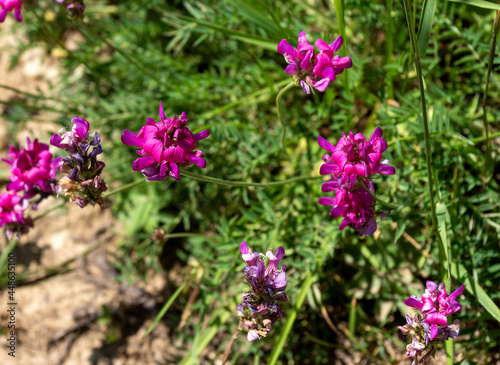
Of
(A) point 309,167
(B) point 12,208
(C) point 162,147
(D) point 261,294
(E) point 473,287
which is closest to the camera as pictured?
(C) point 162,147

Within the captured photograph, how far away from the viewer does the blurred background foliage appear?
2039 mm

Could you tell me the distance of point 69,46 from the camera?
153 inches

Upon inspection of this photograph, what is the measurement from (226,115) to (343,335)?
145cm

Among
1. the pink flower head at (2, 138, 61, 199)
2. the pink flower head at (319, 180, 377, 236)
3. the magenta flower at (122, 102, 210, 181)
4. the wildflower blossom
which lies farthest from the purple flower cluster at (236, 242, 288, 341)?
the wildflower blossom

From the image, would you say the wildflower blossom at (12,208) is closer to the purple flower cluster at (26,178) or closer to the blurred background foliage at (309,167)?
the purple flower cluster at (26,178)

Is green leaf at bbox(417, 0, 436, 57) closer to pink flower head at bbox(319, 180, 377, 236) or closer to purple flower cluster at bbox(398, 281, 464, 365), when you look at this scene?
pink flower head at bbox(319, 180, 377, 236)

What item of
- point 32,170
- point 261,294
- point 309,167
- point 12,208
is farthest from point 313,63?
point 12,208

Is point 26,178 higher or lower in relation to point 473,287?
lower

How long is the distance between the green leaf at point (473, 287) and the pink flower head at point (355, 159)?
68cm

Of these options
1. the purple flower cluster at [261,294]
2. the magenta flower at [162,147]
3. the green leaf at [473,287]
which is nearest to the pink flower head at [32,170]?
the magenta flower at [162,147]

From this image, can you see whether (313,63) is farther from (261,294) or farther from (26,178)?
(26,178)

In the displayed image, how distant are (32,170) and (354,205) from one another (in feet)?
4.15

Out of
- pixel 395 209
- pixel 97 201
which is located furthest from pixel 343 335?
pixel 97 201

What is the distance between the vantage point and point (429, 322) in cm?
144
